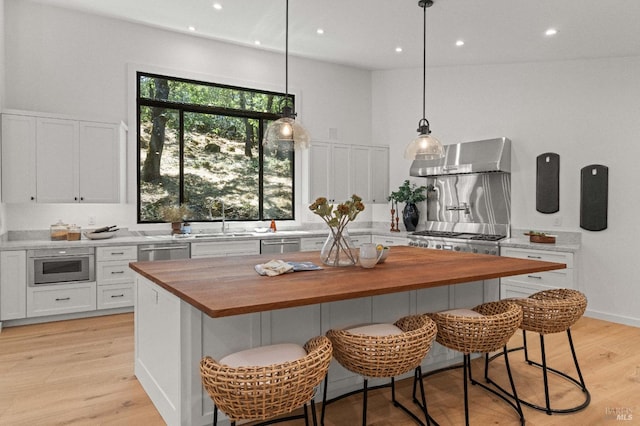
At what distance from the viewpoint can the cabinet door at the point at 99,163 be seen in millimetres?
4781

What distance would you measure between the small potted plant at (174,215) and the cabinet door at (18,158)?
1474mm

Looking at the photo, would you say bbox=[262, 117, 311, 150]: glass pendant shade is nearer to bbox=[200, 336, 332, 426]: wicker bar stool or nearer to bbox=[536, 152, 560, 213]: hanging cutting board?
bbox=[200, 336, 332, 426]: wicker bar stool

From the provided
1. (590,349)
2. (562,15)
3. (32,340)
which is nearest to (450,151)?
(562,15)

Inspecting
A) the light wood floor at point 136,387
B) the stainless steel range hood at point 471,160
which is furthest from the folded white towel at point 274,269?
the stainless steel range hood at point 471,160

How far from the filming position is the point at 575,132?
4.96m

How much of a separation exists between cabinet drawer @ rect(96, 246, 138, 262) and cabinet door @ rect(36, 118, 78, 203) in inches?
26.0

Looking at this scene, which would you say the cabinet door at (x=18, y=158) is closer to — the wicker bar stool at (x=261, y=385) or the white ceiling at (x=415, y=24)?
the white ceiling at (x=415, y=24)

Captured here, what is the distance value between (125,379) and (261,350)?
1.57 meters

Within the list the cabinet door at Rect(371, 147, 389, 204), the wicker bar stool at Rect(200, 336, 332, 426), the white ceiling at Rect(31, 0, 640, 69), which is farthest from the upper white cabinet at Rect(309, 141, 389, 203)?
the wicker bar stool at Rect(200, 336, 332, 426)

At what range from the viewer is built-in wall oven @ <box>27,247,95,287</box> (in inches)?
173

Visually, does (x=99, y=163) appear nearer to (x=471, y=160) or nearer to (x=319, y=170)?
(x=319, y=170)

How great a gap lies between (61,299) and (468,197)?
523cm

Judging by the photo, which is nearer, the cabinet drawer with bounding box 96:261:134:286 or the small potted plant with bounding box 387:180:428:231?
the cabinet drawer with bounding box 96:261:134:286

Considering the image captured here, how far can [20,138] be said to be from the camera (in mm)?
4473
